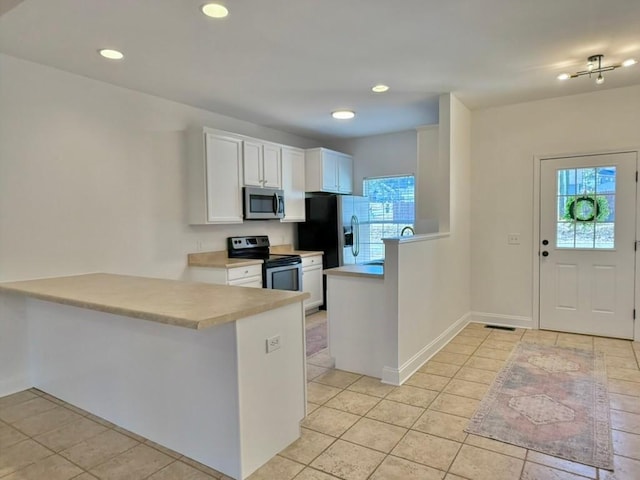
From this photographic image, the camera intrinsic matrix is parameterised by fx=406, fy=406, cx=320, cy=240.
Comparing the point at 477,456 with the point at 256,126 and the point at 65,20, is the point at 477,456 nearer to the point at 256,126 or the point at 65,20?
the point at 65,20

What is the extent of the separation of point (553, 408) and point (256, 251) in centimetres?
359

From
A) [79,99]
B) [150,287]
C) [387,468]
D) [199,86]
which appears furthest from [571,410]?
[79,99]

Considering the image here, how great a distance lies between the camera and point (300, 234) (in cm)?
607

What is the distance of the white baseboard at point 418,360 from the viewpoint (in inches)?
128

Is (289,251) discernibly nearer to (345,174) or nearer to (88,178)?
(345,174)

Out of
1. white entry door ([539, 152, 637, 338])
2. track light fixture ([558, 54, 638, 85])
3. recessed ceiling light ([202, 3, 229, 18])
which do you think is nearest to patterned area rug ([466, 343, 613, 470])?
white entry door ([539, 152, 637, 338])

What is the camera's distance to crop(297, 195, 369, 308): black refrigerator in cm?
574

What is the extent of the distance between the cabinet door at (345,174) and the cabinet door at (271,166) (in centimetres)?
117

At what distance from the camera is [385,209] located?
6324mm

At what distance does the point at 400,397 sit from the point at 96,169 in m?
3.19

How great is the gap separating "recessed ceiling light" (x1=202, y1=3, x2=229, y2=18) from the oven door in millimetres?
2777

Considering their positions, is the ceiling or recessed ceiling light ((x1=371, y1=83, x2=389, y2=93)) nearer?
the ceiling

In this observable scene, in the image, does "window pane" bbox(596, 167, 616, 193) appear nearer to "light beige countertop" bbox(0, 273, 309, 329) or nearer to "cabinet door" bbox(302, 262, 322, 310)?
"cabinet door" bbox(302, 262, 322, 310)

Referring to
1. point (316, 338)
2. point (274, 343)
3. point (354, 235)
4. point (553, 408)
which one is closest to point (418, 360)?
point (553, 408)
